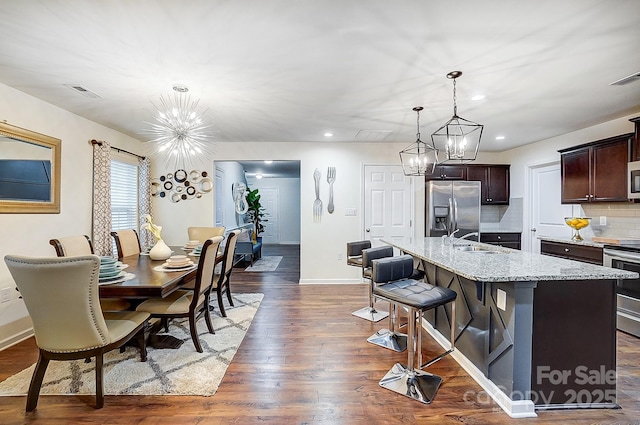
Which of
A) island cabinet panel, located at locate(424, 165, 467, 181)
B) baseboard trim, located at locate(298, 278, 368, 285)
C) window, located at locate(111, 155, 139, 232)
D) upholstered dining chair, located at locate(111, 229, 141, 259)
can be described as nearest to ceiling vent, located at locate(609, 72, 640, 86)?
island cabinet panel, located at locate(424, 165, 467, 181)

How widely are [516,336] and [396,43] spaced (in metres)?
2.08

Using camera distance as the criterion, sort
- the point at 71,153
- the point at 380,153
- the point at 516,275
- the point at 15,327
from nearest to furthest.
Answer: the point at 516,275 → the point at 15,327 → the point at 71,153 → the point at 380,153

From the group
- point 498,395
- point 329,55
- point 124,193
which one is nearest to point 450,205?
point 498,395

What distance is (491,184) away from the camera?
559 centimetres

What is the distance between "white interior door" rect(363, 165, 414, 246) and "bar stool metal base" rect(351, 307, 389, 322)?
5.69ft

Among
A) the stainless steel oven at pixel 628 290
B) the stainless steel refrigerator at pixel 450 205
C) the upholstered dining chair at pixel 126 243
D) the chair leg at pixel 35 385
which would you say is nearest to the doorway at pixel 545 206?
the stainless steel refrigerator at pixel 450 205

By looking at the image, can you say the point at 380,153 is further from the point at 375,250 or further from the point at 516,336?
the point at 516,336

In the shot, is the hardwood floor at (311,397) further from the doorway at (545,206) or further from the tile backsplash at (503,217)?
the tile backsplash at (503,217)

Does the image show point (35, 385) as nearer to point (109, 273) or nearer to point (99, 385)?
point (99, 385)

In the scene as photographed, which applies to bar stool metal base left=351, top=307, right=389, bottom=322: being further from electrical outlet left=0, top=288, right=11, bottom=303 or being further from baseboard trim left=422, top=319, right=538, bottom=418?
electrical outlet left=0, top=288, right=11, bottom=303

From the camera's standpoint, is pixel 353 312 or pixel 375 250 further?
pixel 353 312

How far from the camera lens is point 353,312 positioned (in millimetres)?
3719

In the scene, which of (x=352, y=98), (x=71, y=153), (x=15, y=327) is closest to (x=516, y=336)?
(x=352, y=98)

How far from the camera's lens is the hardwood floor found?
1.85 meters
